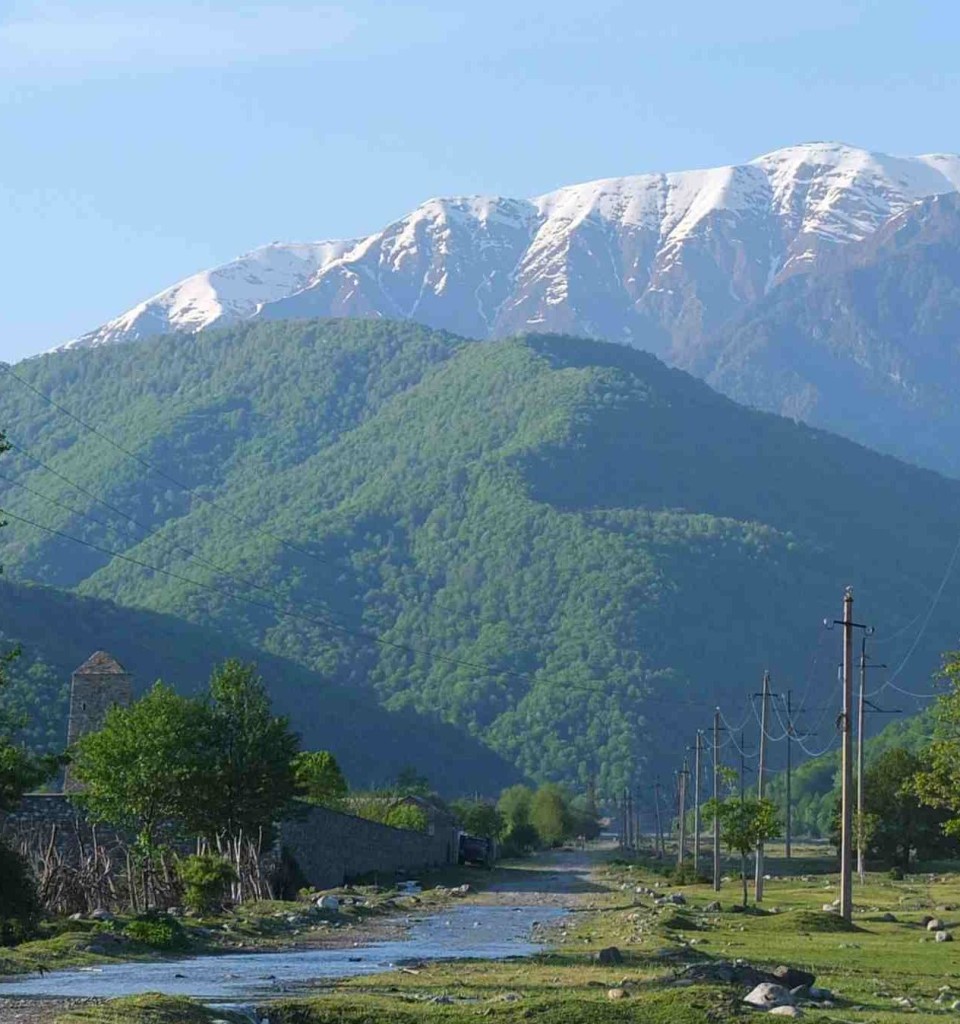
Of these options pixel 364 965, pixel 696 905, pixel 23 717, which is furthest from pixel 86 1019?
pixel 696 905

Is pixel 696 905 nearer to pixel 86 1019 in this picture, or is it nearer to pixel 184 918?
pixel 184 918

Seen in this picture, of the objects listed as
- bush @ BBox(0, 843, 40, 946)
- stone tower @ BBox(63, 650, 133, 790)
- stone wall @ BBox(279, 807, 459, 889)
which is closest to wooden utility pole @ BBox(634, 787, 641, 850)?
stone wall @ BBox(279, 807, 459, 889)

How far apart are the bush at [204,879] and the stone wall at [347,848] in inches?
388

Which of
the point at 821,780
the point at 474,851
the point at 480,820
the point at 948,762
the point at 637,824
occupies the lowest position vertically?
the point at 637,824

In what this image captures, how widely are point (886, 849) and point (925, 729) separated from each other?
64.4 meters

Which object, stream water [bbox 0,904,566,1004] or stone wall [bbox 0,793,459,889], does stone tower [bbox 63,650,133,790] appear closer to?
stone wall [bbox 0,793,459,889]

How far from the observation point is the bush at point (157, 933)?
31844 mm

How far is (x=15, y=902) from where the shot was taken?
33.8m

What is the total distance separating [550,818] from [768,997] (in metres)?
140

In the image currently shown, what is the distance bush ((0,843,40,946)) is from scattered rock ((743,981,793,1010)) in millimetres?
13206

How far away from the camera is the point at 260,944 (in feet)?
114

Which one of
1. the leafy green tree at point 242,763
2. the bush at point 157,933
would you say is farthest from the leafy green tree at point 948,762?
the leafy green tree at point 242,763

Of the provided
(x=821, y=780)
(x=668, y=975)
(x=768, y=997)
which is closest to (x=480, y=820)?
(x=821, y=780)

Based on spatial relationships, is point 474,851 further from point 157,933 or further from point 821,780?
point 821,780
